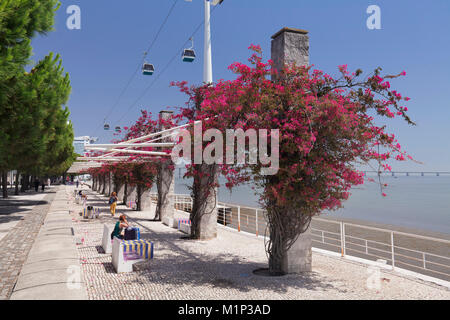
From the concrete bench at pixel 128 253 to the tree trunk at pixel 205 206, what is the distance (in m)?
4.21

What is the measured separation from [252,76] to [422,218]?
49612 mm

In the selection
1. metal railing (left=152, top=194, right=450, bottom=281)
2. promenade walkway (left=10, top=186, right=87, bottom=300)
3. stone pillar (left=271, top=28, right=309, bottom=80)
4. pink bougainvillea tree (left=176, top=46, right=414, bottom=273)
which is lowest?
metal railing (left=152, top=194, right=450, bottom=281)

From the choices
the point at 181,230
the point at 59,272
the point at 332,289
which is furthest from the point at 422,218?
the point at 59,272

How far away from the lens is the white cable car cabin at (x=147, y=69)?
19.0 meters

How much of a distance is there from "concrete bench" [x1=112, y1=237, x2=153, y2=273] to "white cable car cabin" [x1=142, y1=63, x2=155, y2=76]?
42.9 ft

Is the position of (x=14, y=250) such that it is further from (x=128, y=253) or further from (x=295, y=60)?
(x=295, y=60)

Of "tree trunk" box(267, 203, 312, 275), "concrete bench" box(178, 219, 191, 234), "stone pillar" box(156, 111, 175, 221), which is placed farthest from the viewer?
"stone pillar" box(156, 111, 175, 221)

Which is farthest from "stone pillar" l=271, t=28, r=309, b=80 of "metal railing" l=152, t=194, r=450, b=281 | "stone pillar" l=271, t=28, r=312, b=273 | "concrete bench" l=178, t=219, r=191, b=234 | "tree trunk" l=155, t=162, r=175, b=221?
"tree trunk" l=155, t=162, r=175, b=221

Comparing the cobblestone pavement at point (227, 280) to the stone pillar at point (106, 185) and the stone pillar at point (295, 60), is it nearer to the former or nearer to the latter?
the stone pillar at point (295, 60)

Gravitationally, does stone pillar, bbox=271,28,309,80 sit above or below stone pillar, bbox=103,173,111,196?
above

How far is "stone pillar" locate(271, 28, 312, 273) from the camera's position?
24.9ft

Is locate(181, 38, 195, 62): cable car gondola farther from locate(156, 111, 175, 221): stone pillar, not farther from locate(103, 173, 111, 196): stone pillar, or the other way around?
locate(103, 173, 111, 196): stone pillar

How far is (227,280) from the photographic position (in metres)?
7.06

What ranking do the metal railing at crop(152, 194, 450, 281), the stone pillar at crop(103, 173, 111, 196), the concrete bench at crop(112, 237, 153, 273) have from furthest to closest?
the stone pillar at crop(103, 173, 111, 196), the metal railing at crop(152, 194, 450, 281), the concrete bench at crop(112, 237, 153, 273)
